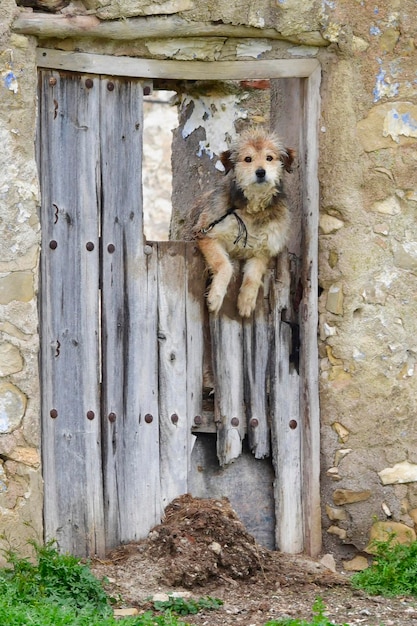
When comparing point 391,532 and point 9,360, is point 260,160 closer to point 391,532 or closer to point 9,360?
point 9,360

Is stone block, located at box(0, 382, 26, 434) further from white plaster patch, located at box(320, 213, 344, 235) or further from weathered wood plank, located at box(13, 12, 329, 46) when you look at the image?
white plaster patch, located at box(320, 213, 344, 235)

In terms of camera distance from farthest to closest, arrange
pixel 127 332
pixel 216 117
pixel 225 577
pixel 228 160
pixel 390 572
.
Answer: pixel 216 117, pixel 228 160, pixel 127 332, pixel 390 572, pixel 225 577

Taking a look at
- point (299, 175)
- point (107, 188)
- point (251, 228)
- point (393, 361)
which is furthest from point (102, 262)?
point (393, 361)

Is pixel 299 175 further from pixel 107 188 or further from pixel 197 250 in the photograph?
pixel 107 188

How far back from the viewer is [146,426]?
6.20 m

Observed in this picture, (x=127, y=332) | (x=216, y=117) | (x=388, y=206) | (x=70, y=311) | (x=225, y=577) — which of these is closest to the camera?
(x=225, y=577)

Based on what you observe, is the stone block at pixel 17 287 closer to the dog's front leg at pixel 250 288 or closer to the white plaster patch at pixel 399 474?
the dog's front leg at pixel 250 288

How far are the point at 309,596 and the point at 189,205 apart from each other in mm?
3227

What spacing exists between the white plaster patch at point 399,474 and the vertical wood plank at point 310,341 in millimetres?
383

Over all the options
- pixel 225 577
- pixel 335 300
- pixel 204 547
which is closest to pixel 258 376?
pixel 335 300

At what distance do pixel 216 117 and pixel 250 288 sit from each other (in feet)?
6.72

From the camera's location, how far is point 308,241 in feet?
21.0

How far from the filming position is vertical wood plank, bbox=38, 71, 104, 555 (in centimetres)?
596

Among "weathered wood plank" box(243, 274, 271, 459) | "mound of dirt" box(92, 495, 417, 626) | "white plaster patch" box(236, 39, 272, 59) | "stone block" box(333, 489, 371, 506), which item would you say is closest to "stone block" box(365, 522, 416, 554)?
"stone block" box(333, 489, 371, 506)
